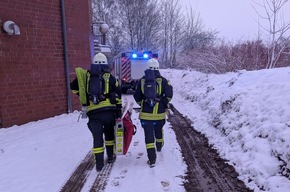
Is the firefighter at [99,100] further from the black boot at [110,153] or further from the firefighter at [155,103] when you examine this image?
the firefighter at [155,103]

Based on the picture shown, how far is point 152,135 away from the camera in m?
5.34

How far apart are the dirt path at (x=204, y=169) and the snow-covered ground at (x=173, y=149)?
0.47 ft

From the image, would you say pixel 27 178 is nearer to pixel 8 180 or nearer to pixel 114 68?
pixel 8 180

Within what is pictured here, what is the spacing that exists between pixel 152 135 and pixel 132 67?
12902 mm

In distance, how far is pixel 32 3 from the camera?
900 centimetres

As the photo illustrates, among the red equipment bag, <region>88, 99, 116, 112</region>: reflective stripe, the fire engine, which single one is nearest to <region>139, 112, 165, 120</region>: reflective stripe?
the red equipment bag

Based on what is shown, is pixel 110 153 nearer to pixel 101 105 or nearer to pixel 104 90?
pixel 101 105

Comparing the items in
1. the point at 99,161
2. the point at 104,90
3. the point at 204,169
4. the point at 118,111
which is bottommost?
the point at 204,169

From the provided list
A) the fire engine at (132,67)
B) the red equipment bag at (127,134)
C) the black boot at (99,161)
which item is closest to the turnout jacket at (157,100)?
the red equipment bag at (127,134)

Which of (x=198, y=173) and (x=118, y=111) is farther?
(x=118, y=111)

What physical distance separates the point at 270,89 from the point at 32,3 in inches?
289

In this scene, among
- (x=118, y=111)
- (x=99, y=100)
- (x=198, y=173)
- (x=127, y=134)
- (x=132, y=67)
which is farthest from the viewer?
(x=132, y=67)

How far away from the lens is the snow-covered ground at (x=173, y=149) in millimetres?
4414

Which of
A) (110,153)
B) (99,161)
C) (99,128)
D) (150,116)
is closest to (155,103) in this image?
(150,116)
